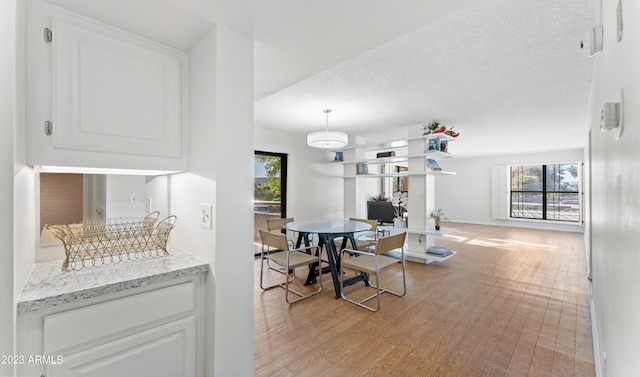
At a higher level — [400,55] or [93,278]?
[400,55]

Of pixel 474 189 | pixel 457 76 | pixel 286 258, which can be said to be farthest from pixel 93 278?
pixel 474 189

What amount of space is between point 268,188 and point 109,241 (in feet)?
12.0

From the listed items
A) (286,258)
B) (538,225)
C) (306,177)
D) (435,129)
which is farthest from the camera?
(538,225)

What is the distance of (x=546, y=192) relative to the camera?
25.9 feet

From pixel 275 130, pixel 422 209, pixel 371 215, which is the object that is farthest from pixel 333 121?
pixel 371 215

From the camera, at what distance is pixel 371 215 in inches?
247

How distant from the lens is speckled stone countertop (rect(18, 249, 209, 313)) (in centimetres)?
95

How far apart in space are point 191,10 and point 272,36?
1.39 feet

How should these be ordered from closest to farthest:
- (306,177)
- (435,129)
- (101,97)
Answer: (101,97)
(435,129)
(306,177)

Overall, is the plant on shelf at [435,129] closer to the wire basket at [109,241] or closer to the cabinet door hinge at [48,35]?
the wire basket at [109,241]

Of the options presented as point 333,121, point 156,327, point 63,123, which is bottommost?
point 156,327

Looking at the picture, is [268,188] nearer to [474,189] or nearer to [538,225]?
[474,189]

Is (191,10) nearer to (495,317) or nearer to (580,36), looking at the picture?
(580,36)

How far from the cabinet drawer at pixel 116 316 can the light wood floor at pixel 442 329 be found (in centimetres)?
91
